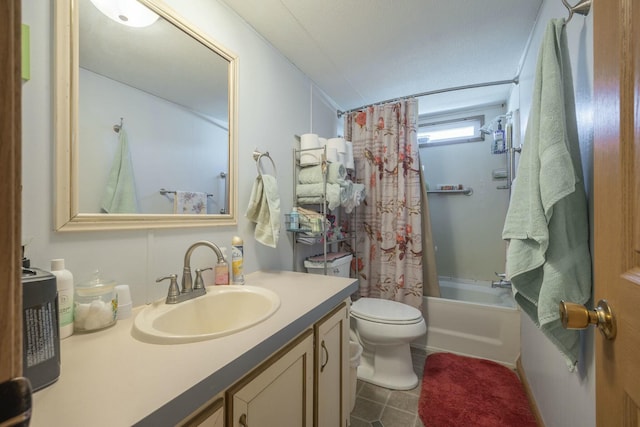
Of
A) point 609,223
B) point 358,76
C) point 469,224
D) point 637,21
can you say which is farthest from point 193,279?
point 469,224

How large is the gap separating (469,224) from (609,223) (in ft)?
7.67

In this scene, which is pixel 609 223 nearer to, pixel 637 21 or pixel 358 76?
pixel 637 21

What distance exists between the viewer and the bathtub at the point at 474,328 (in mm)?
1850

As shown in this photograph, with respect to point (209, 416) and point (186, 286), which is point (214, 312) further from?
point (209, 416)

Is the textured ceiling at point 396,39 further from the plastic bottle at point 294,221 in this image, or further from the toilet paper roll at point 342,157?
the plastic bottle at point 294,221

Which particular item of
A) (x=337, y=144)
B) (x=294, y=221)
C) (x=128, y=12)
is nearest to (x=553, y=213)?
(x=294, y=221)

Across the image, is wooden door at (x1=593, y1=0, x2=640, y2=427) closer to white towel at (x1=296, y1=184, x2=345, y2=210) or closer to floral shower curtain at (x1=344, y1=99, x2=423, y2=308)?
white towel at (x1=296, y1=184, x2=345, y2=210)

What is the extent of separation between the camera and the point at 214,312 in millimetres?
1005

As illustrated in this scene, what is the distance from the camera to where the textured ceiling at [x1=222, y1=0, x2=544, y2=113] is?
1302mm

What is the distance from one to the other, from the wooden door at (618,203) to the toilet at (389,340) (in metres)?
1.11

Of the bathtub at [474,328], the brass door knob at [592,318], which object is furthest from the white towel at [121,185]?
the bathtub at [474,328]

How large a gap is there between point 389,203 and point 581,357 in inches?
56.9

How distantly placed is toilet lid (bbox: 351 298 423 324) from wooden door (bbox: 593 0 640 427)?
112 cm

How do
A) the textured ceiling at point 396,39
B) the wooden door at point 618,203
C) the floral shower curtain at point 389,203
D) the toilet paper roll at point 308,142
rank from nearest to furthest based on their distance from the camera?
1. the wooden door at point 618,203
2. the textured ceiling at point 396,39
3. the toilet paper roll at point 308,142
4. the floral shower curtain at point 389,203
